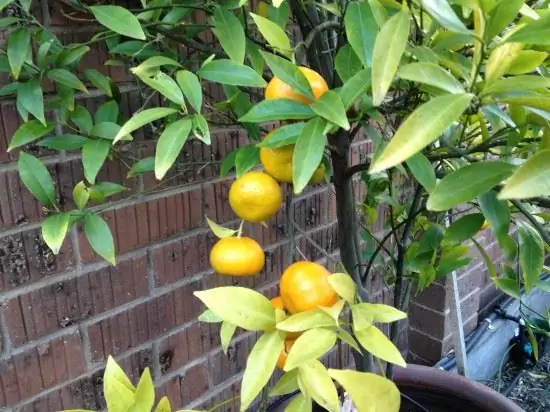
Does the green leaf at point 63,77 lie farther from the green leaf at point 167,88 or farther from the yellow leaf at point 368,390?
the yellow leaf at point 368,390

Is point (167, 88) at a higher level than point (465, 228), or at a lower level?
higher

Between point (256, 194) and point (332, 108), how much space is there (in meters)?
0.19

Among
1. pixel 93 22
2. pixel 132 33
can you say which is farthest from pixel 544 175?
pixel 93 22

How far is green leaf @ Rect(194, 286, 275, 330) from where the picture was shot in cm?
55

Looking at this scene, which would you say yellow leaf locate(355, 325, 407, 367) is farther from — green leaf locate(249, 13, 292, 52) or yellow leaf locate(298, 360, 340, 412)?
green leaf locate(249, 13, 292, 52)

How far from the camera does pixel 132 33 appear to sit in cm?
66

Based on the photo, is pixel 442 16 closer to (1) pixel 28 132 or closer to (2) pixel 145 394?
(2) pixel 145 394

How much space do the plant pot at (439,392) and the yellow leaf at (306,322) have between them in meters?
0.75

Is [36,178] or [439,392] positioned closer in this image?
[36,178]

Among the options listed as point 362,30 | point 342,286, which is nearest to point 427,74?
point 362,30

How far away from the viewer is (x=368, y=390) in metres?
0.50

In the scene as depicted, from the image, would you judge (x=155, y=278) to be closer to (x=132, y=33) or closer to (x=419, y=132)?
(x=132, y=33)

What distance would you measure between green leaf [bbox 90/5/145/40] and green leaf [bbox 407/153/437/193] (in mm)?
347

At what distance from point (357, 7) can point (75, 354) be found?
0.81 meters
